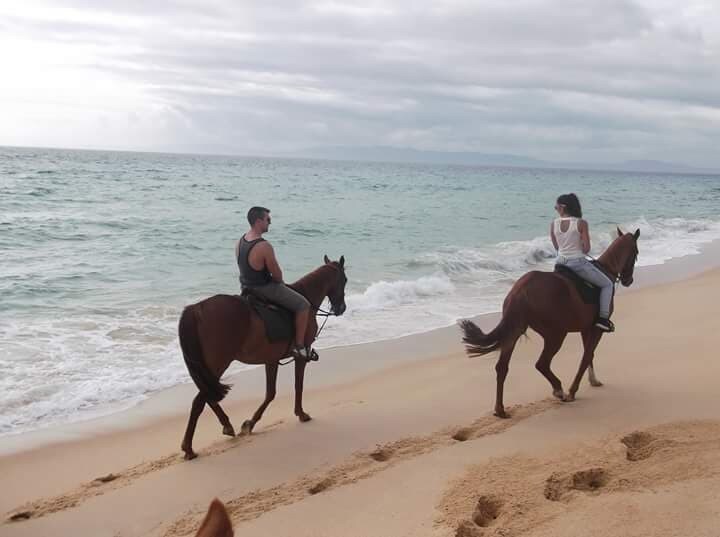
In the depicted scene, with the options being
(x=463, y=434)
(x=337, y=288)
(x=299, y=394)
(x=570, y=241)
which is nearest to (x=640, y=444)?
(x=463, y=434)

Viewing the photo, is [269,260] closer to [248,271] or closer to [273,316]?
[248,271]

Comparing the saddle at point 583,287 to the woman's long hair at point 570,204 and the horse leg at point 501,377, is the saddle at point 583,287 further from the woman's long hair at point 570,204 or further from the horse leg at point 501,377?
the horse leg at point 501,377

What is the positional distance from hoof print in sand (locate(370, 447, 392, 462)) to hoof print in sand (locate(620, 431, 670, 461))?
6.72 ft

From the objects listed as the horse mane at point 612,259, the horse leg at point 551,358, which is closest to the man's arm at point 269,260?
the horse leg at point 551,358

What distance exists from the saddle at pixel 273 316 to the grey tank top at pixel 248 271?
10cm

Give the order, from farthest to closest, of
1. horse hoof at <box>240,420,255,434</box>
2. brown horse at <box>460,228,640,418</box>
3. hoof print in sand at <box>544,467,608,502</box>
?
brown horse at <box>460,228,640,418</box>
horse hoof at <box>240,420,255,434</box>
hoof print in sand at <box>544,467,608,502</box>

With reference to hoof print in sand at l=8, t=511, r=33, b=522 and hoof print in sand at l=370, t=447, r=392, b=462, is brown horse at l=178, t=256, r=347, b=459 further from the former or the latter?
hoof print in sand at l=8, t=511, r=33, b=522

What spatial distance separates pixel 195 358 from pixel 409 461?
2.16m

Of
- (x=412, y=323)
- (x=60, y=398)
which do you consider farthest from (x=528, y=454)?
(x=412, y=323)

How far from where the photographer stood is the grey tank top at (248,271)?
659 cm

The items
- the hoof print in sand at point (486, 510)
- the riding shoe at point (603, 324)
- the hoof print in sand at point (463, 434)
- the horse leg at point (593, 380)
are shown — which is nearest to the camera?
the hoof print in sand at point (486, 510)

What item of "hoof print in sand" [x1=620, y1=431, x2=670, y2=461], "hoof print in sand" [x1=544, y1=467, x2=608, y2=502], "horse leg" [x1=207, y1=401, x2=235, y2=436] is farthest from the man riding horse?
"hoof print in sand" [x1=620, y1=431, x2=670, y2=461]

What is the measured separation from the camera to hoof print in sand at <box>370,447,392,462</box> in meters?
5.89

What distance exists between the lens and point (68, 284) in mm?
14297
